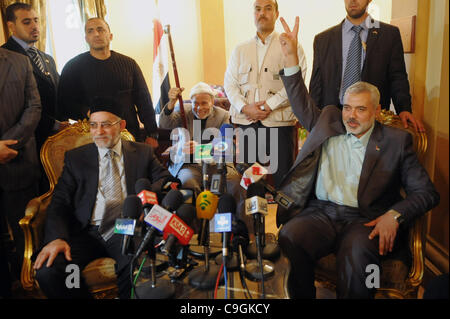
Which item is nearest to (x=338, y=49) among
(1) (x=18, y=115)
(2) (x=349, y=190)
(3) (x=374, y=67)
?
(3) (x=374, y=67)

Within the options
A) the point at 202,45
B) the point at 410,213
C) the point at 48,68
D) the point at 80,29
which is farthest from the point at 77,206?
the point at 202,45

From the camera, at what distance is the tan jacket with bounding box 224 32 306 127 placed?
3207mm

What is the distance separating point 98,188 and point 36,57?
140 cm

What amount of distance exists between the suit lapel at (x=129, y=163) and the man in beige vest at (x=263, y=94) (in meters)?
1.11

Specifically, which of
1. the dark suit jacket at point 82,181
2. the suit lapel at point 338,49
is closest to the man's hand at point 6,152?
the dark suit jacket at point 82,181

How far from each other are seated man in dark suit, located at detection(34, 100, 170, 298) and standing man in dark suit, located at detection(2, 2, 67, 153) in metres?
0.69

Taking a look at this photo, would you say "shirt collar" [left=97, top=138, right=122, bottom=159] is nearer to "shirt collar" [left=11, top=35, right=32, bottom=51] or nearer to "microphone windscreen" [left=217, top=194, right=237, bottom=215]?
"microphone windscreen" [left=217, top=194, right=237, bottom=215]

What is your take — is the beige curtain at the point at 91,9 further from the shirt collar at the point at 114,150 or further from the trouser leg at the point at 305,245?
the trouser leg at the point at 305,245

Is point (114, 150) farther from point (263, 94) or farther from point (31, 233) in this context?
point (263, 94)

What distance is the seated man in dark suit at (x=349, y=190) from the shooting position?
196cm

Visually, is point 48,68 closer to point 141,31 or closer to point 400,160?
point 400,160

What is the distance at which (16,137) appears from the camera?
2.49 m

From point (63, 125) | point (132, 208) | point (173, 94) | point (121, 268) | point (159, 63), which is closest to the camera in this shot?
point (132, 208)
